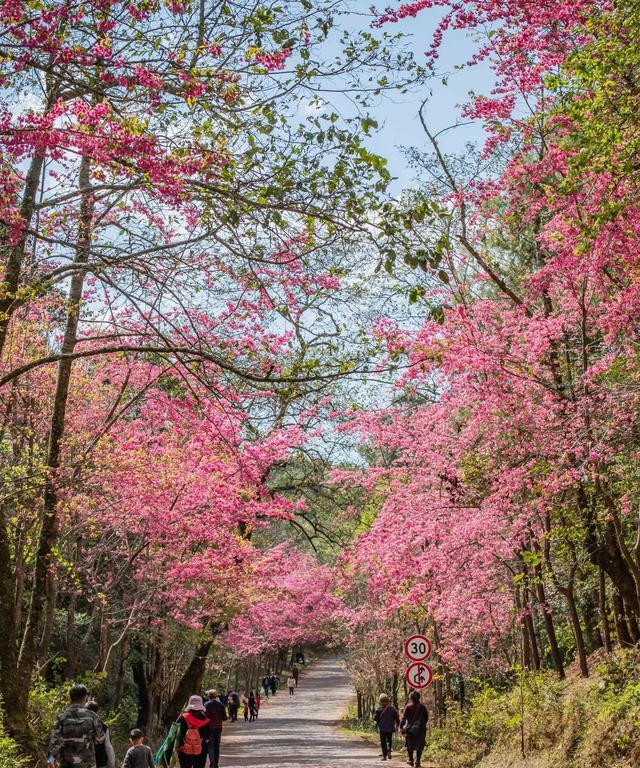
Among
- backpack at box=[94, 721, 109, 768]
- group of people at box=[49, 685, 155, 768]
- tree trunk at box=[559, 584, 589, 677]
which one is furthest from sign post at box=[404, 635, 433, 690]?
group of people at box=[49, 685, 155, 768]

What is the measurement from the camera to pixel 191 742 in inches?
482

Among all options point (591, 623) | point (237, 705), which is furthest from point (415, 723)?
point (237, 705)

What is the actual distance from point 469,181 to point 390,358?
362 inches

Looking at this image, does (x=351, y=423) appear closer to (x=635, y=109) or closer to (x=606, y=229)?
(x=606, y=229)

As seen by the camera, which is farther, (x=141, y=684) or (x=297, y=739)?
(x=141, y=684)

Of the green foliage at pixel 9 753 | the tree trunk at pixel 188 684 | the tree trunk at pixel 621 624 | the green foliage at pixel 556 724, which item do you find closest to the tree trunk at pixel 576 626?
the green foliage at pixel 556 724

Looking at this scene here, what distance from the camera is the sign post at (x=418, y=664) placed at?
16.3 meters

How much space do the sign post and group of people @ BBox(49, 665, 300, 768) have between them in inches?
151

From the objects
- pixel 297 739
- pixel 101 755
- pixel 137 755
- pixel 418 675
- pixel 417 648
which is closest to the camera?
pixel 101 755

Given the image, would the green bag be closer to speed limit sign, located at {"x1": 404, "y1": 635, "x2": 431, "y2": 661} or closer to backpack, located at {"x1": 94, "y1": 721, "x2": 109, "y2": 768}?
backpack, located at {"x1": 94, "y1": 721, "x2": 109, "y2": 768}

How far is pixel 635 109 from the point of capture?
347 inches

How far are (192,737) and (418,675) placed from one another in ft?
18.2

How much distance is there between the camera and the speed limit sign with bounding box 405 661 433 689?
16197 millimetres

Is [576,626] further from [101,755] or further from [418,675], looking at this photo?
[101,755]
